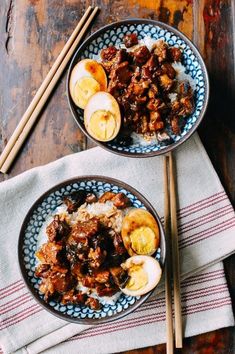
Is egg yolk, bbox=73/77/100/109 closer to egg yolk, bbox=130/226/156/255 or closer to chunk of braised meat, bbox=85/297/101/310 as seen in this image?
egg yolk, bbox=130/226/156/255

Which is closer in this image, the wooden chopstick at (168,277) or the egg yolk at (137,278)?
the egg yolk at (137,278)

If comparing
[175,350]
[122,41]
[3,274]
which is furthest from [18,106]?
[175,350]

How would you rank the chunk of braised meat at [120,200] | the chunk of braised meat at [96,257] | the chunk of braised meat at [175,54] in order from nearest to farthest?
1. the chunk of braised meat at [96,257]
2. the chunk of braised meat at [120,200]
3. the chunk of braised meat at [175,54]

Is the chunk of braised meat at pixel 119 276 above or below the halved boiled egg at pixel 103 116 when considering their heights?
below

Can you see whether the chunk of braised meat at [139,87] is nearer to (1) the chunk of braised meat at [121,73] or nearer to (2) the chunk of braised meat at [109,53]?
(1) the chunk of braised meat at [121,73]

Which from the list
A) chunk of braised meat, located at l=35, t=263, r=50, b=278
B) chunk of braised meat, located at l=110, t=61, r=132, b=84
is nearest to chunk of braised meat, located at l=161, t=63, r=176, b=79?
chunk of braised meat, located at l=110, t=61, r=132, b=84

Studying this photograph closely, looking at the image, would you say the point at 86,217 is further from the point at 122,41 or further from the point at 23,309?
the point at 122,41

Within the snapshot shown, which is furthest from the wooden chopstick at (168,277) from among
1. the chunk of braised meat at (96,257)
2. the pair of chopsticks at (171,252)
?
the chunk of braised meat at (96,257)
